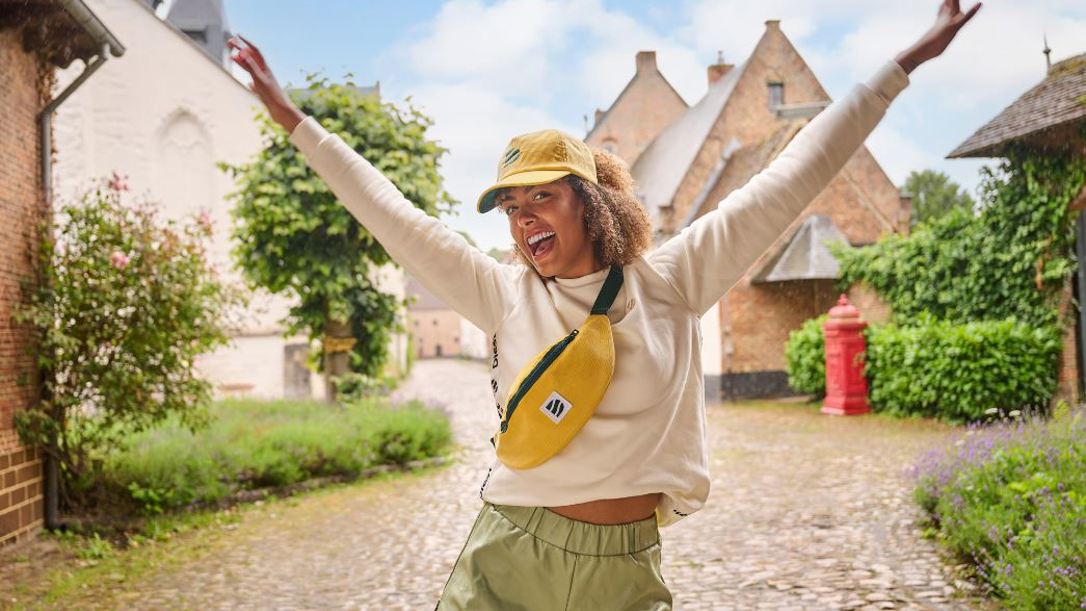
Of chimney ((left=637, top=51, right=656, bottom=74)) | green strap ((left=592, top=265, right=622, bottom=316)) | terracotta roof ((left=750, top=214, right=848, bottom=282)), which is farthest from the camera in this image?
chimney ((left=637, top=51, right=656, bottom=74))

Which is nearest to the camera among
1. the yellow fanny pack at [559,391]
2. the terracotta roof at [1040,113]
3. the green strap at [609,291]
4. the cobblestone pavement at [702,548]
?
the yellow fanny pack at [559,391]

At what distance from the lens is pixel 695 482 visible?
6.23ft

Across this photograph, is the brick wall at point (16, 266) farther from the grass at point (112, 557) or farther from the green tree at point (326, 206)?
the green tree at point (326, 206)

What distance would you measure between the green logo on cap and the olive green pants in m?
0.76

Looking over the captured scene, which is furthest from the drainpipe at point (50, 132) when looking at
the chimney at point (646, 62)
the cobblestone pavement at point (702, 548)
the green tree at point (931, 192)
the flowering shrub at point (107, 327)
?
the green tree at point (931, 192)

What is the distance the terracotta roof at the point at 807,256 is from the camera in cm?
1723

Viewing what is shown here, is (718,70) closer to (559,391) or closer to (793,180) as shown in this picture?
(793,180)

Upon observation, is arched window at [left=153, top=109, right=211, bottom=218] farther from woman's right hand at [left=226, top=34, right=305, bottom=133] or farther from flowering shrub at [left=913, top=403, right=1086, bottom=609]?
woman's right hand at [left=226, top=34, right=305, bottom=133]

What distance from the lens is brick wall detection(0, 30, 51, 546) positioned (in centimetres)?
636

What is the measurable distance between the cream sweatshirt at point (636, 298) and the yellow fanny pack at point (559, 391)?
0.22ft

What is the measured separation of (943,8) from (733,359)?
657 inches

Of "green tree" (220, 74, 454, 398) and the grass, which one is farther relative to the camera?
"green tree" (220, 74, 454, 398)

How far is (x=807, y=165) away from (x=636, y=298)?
1.50ft

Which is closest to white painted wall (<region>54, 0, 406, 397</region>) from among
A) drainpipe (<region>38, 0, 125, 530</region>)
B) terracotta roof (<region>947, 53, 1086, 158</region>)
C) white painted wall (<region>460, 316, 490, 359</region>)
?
drainpipe (<region>38, 0, 125, 530</region>)
